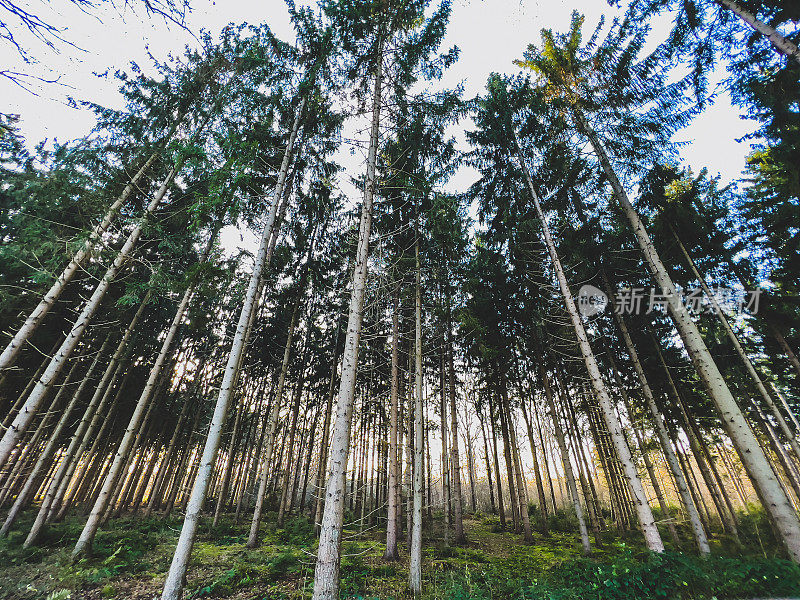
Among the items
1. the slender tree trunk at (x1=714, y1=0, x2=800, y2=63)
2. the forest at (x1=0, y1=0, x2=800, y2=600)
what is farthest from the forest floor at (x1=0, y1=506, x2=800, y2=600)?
the slender tree trunk at (x1=714, y1=0, x2=800, y2=63)

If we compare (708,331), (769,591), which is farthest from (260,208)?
(708,331)

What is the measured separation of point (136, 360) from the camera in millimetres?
14781

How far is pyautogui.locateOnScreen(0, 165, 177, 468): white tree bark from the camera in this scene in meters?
6.52

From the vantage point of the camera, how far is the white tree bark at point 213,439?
5141mm

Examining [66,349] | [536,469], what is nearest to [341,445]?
[66,349]

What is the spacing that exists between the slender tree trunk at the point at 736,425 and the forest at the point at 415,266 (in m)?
0.05

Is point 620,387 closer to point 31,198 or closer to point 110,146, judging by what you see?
point 110,146

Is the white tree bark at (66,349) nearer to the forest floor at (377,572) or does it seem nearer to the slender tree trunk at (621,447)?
the forest floor at (377,572)

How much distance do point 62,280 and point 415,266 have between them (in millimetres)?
9889

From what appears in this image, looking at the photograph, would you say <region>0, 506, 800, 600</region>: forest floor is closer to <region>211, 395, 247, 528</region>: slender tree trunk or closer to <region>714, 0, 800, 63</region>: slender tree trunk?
<region>211, 395, 247, 528</region>: slender tree trunk

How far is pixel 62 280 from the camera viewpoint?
7668 millimetres

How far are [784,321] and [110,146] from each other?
80.5ft

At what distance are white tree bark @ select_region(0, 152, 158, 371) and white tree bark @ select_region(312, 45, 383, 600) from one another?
7132 mm

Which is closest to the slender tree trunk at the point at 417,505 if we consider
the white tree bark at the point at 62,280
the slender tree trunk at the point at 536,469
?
the white tree bark at the point at 62,280
